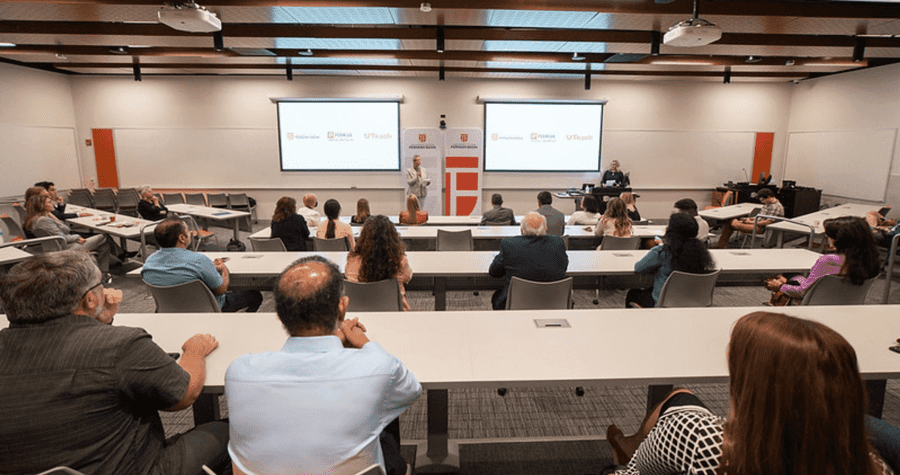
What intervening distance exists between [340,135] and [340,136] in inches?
0.8

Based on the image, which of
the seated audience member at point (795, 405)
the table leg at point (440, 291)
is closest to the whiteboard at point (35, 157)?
the table leg at point (440, 291)

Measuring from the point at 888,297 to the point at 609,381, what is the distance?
5.22 m

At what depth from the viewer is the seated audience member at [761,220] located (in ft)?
22.0

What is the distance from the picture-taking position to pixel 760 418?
2.97ft

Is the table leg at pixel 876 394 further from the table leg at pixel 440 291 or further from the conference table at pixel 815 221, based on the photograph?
the conference table at pixel 815 221

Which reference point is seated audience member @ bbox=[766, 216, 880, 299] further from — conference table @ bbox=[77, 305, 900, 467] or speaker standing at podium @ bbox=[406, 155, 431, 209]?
speaker standing at podium @ bbox=[406, 155, 431, 209]

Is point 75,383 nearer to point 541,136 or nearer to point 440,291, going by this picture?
point 440,291

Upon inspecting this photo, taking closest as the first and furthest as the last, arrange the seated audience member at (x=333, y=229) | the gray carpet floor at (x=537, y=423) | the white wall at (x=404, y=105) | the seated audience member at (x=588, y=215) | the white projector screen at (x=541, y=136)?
the gray carpet floor at (x=537, y=423) → the seated audience member at (x=333, y=229) → the seated audience member at (x=588, y=215) → the white wall at (x=404, y=105) → the white projector screen at (x=541, y=136)

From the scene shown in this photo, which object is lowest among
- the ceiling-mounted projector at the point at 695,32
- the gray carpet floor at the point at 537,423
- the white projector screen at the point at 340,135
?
the gray carpet floor at the point at 537,423

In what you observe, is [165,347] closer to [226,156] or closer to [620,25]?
[620,25]

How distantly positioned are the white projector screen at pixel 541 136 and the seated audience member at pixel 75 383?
9.13 m

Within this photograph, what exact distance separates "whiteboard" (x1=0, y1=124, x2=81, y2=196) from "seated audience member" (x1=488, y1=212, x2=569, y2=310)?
10.3 m

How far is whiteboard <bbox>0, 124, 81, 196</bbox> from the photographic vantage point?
8.62 m

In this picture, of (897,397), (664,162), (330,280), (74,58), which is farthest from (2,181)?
(664,162)
